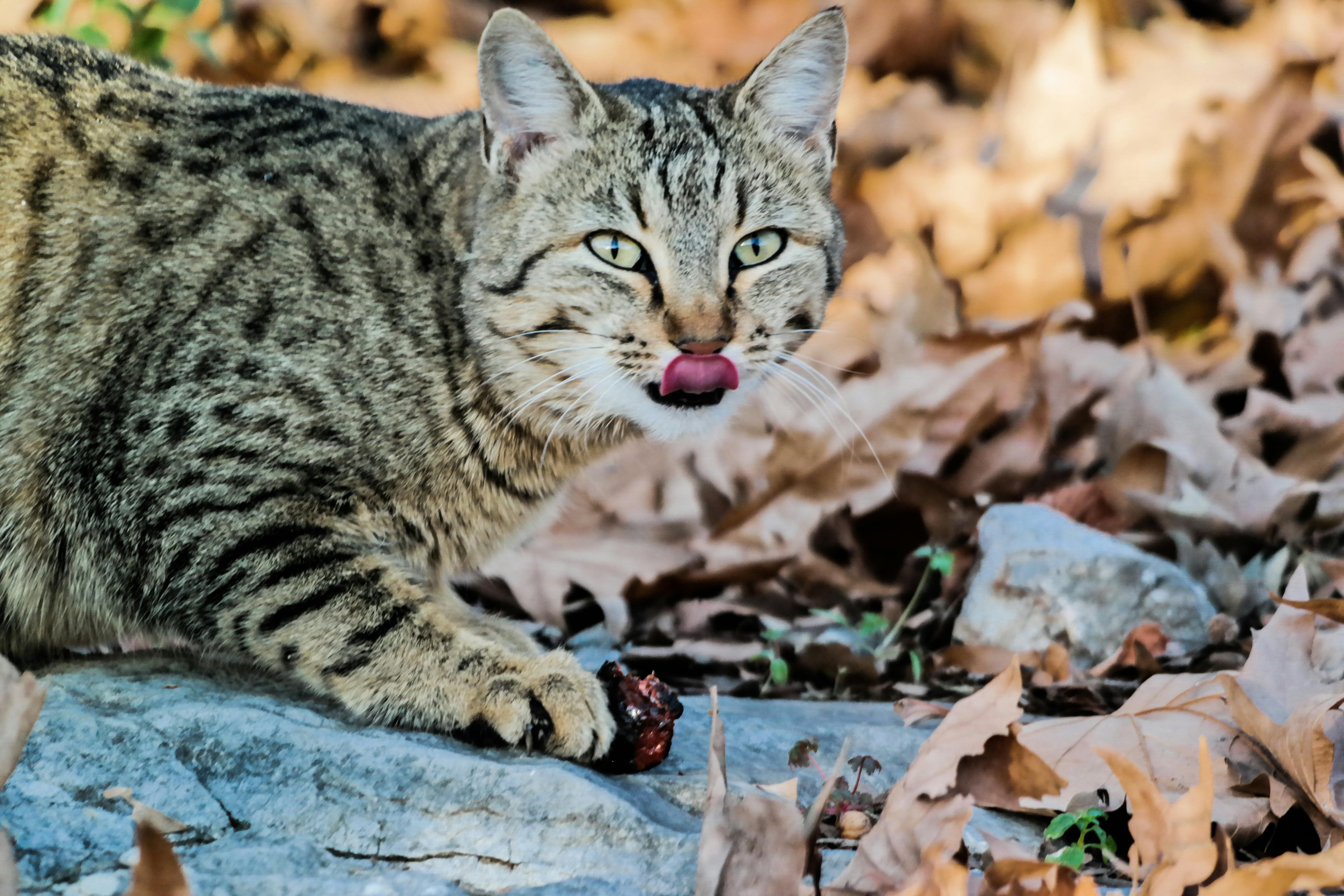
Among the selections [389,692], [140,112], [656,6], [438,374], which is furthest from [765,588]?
[656,6]

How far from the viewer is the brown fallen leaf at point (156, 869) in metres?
1.36

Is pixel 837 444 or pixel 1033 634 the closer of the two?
pixel 1033 634

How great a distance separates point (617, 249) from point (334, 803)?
1.30 meters

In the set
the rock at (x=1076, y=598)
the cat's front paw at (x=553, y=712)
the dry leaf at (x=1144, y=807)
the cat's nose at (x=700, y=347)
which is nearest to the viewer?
the dry leaf at (x=1144, y=807)

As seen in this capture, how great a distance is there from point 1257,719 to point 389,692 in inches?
55.5

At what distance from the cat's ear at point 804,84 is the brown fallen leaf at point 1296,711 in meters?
1.46

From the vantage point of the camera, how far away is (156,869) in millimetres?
1370

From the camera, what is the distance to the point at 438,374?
2.61m

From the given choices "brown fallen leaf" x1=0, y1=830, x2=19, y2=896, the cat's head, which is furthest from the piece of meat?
"brown fallen leaf" x1=0, y1=830, x2=19, y2=896

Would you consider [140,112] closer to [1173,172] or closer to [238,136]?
[238,136]

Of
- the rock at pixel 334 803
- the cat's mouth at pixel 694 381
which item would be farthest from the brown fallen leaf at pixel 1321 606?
the cat's mouth at pixel 694 381

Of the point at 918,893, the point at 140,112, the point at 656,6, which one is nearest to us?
the point at 918,893

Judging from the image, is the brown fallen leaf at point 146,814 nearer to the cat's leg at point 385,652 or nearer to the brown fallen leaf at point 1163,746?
the cat's leg at point 385,652

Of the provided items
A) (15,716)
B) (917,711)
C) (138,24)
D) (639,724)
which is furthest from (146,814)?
(138,24)
